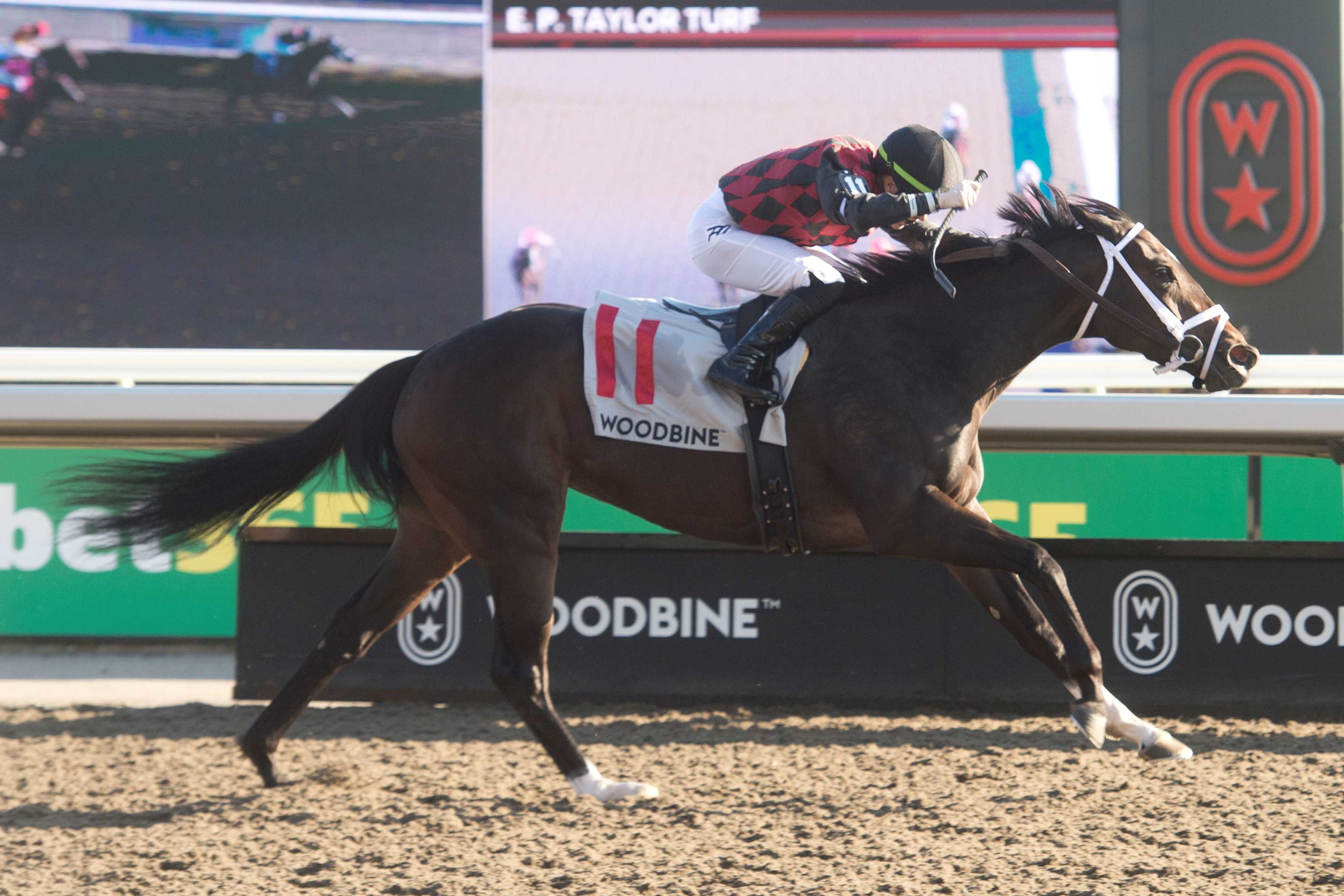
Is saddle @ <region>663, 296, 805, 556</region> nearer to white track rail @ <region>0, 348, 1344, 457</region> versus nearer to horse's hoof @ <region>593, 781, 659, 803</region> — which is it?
horse's hoof @ <region>593, 781, 659, 803</region>

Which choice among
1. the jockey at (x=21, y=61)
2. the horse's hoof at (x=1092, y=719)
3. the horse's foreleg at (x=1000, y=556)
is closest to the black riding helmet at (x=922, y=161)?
the horse's foreleg at (x=1000, y=556)

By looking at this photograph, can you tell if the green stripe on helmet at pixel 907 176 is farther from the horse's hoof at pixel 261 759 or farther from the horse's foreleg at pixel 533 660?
the horse's hoof at pixel 261 759

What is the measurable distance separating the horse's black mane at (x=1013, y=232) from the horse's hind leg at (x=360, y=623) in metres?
1.44

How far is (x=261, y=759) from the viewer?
3.97 m

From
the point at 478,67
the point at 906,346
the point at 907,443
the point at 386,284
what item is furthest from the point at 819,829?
the point at 478,67

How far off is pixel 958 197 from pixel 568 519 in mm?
3583

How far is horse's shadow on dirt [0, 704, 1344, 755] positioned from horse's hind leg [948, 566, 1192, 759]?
1187 mm

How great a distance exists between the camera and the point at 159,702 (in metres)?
5.54

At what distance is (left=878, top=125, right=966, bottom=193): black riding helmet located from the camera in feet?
11.3

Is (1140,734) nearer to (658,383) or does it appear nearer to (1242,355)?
(1242,355)

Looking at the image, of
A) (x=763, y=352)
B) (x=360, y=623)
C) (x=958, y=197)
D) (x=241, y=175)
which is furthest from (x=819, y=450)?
(x=241, y=175)

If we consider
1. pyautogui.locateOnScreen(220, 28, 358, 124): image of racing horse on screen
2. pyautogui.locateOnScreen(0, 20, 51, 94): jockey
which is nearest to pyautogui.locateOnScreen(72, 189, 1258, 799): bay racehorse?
pyautogui.locateOnScreen(220, 28, 358, 124): image of racing horse on screen

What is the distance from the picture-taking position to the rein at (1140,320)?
11.2 feet

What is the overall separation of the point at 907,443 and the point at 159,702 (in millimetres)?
3658
